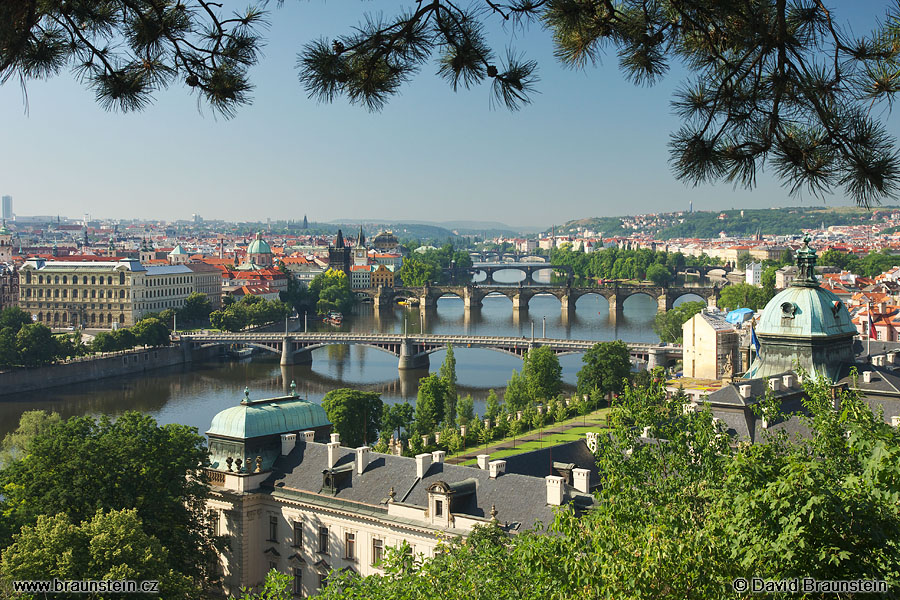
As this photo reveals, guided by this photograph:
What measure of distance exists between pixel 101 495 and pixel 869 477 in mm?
15406

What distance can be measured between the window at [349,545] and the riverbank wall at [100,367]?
37.8 meters

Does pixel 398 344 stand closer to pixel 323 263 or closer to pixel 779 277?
pixel 779 277

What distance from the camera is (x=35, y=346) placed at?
5556 centimetres

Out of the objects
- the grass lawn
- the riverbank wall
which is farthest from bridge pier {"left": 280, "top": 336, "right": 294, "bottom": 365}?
the grass lawn

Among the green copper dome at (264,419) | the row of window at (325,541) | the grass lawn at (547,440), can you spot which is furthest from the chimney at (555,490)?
the grass lawn at (547,440)

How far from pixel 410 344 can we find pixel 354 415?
25.4 m

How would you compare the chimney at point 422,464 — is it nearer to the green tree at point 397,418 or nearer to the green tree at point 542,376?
the green tree at point 397,418

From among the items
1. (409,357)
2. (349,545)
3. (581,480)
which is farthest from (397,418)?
(409,357)

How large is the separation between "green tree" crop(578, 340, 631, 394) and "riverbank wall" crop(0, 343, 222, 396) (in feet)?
94.8

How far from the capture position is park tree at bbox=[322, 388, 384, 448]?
37625 millimetres

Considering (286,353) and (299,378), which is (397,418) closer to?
(299,378)

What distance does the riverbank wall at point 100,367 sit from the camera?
177 feet

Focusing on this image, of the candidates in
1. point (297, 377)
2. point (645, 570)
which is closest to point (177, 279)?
point (297, 377)

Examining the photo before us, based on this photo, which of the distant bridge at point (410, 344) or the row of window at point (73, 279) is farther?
the row of window at point (73, 279)
